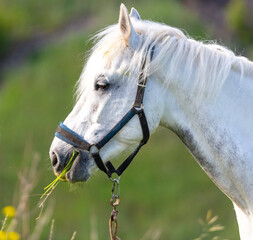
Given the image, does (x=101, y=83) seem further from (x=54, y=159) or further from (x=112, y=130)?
(x=54, y=159)

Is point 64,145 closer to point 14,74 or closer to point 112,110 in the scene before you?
point 112,110

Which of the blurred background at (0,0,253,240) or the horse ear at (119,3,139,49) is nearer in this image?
the horse ear at (119,3,139,49)

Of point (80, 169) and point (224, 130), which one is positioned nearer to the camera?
point (224, 130)

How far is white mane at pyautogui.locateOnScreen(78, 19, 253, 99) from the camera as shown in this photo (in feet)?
10.7

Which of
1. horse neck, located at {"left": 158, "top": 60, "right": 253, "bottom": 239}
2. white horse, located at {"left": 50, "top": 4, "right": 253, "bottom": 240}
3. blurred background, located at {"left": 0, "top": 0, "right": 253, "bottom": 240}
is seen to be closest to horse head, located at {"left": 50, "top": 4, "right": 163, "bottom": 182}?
white horse, located at {"left": 50, "top": 4, "right": 253, "bottom": 240}

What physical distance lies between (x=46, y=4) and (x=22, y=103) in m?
10.0

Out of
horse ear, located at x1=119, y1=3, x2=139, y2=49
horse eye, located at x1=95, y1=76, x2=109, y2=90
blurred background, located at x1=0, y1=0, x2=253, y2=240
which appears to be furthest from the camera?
blurred background, located at x1=0, y1=0, x2=253, y2=240

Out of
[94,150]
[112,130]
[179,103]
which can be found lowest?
[94,150]

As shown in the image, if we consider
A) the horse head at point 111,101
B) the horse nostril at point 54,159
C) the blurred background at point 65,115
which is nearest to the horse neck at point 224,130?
the horse head at point 111,101

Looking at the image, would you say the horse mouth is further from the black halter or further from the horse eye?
the horse eye

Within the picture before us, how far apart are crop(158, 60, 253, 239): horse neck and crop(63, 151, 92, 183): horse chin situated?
0.62 metres

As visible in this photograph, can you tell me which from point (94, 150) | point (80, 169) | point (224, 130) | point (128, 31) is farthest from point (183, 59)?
point (80, 169)

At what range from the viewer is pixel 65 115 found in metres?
18.4

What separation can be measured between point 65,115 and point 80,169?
49.7 feet
